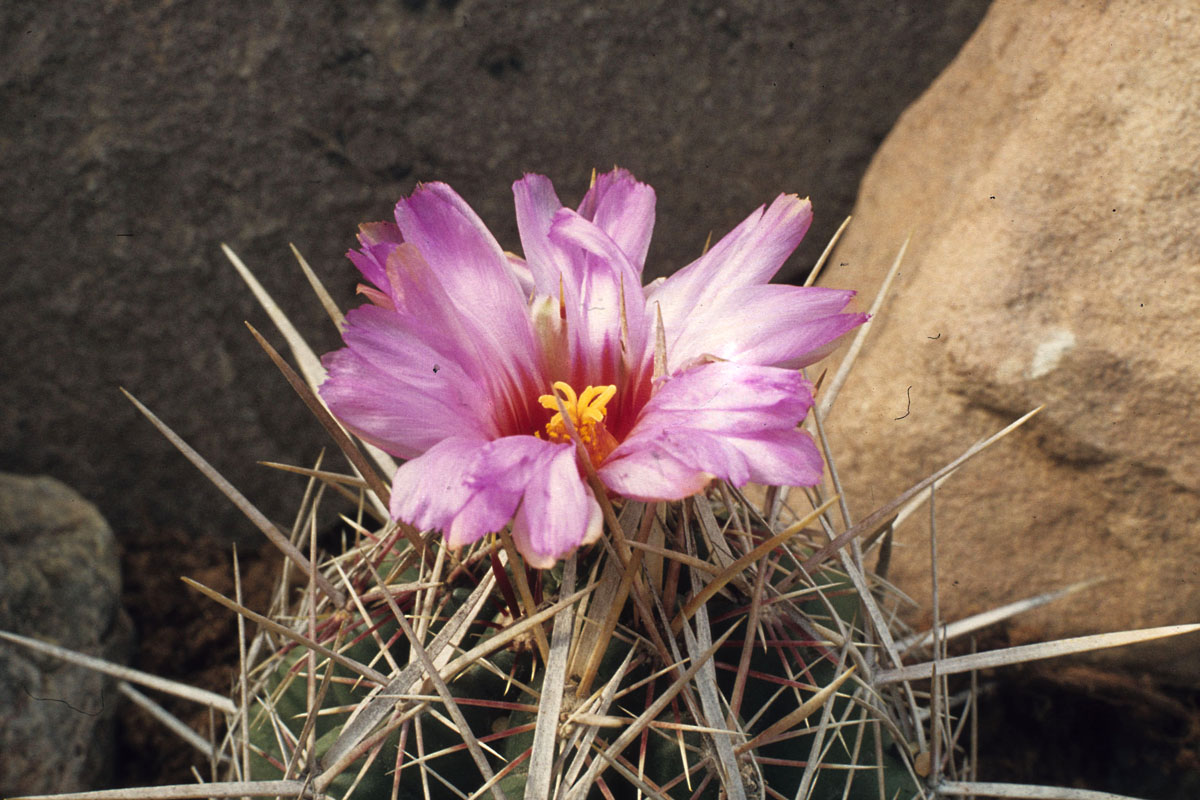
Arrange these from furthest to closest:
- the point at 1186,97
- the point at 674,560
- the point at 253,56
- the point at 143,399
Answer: the point at 143,399 → the point at 253,56 → the point at 1186,97 → the point at 674,560

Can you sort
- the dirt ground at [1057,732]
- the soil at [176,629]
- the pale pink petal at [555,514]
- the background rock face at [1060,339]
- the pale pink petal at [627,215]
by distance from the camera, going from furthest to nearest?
the soil at [176,629] → the dirt ground at [1057,732] → the background rock face at [1060,339] → the pale pink petal at [627,215] → the pale pink petal at [555,514]

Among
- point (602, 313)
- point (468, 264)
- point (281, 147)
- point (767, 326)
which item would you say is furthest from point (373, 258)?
point (281, 147)

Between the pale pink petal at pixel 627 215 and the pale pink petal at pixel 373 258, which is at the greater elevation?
the pale pink petal at pixel 373 258

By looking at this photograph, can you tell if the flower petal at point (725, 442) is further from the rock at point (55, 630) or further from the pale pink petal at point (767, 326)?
the rock at point (55, 630)

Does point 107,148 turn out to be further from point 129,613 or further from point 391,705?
point 391,705

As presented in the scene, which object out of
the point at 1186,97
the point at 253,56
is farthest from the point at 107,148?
the point at 1186,97

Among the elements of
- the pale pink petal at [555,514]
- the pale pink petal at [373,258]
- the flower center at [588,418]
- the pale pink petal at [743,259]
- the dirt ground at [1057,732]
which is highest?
the pale pink petal at [373,258]

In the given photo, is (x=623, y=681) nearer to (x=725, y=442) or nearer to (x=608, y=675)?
(x=608, y=675)

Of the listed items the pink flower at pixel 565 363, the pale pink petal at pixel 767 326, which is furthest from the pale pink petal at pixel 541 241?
the pale pink petal at pixel 767 326

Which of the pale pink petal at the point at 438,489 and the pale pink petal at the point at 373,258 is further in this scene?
the pale pink petal at the point at 373,258
